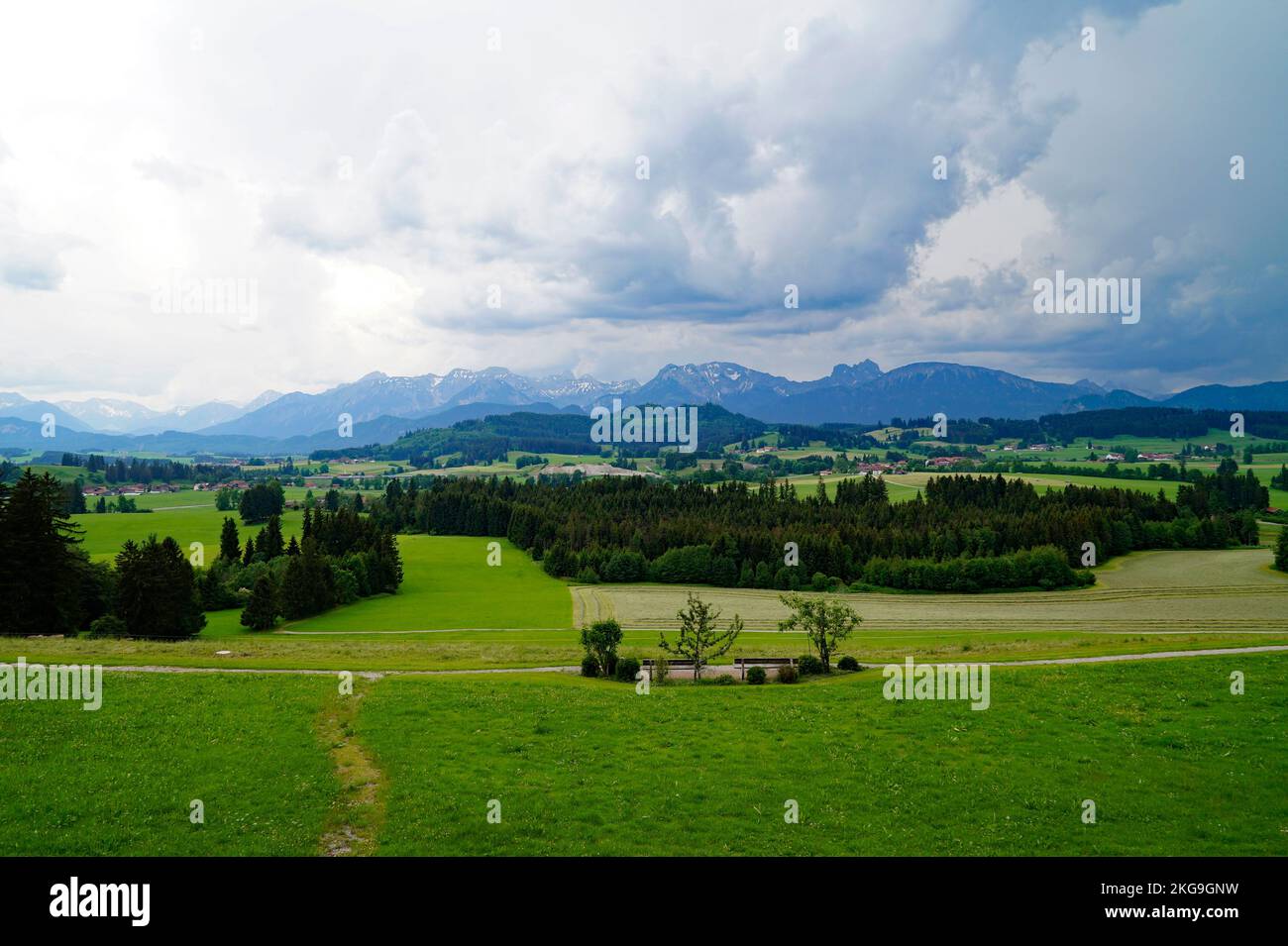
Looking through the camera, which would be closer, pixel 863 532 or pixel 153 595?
pixel 153 595

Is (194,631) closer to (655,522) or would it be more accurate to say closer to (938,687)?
(938,687)

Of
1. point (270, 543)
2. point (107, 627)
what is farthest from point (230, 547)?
point (107, 627)

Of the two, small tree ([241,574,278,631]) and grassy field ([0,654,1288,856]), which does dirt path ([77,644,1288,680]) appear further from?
small tree ([241,574,278,631])

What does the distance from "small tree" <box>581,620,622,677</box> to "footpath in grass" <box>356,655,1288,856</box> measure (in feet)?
30.2

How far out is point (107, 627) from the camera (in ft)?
187

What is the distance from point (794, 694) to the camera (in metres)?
34.2

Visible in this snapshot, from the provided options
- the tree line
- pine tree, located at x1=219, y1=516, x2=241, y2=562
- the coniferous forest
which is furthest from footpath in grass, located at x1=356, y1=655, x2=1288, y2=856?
pine tree, located at x1=219, y1=516, x2=241, y2=562

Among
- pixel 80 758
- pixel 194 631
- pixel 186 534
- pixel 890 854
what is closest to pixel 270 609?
pixel 194 631

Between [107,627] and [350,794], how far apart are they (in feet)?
168

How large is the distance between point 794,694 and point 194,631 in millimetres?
58978

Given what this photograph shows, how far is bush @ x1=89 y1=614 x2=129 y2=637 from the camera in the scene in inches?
2212

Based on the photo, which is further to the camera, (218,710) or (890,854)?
(218,710)

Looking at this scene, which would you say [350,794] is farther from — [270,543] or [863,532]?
[863,532]

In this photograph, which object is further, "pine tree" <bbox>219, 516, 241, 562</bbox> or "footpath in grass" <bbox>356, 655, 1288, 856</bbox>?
"pine tree" <bbox>219, 516, 241, 562</bbox>
